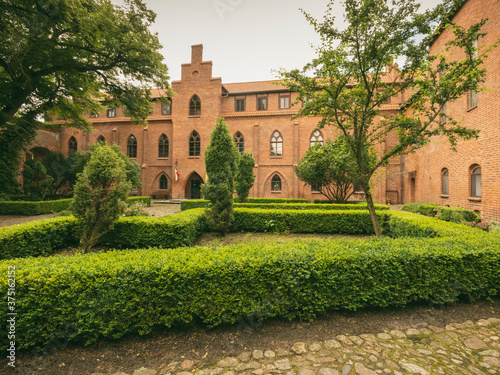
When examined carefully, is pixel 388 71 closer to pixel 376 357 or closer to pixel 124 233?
pixel 376 357

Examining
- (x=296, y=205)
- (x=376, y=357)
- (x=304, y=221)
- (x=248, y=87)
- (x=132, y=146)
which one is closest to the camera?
(x=376, y=357)

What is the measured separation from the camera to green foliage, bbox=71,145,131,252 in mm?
6070

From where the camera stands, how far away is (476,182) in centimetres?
1069

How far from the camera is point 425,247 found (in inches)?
161

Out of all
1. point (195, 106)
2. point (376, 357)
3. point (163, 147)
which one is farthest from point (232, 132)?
point (376, 357)

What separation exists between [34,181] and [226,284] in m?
19.9

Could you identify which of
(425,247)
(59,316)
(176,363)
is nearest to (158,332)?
(176,363)

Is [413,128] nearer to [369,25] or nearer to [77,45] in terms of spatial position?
[369,25]

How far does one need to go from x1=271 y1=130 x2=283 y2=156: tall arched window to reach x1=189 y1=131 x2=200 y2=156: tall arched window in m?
8.02

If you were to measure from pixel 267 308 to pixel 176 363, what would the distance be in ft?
4.41

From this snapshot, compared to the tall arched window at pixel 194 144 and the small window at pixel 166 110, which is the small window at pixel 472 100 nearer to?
the tall arched window at pixel 194 144

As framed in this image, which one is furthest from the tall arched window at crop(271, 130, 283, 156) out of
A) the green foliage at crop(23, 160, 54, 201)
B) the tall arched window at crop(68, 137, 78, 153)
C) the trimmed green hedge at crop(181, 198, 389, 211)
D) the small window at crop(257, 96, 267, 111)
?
the tall arched window at crop(68, 137, 78, 153)

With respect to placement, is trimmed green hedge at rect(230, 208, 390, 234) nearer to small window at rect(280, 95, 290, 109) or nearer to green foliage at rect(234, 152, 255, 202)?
green foliage at rect(234, 152, 255, 202)

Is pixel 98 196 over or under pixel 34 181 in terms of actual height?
under
